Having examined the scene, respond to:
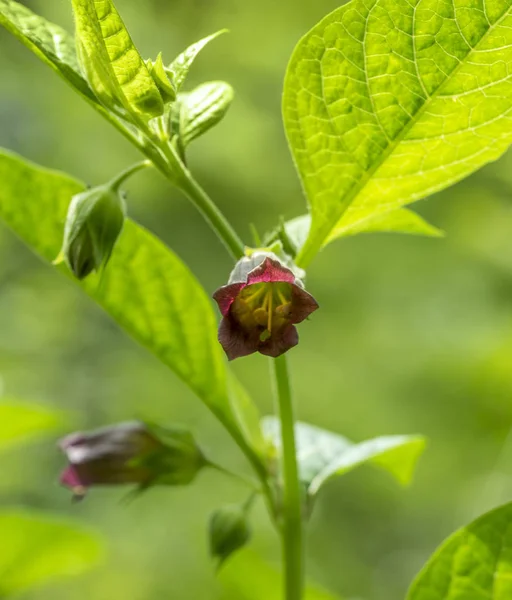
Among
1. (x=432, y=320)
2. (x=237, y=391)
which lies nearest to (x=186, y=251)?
(x=432, y=320)

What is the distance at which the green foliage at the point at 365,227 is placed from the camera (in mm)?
1045

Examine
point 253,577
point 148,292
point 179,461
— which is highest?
point 148,292

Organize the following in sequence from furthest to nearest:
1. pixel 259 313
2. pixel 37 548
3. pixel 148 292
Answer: pixel 37 548 → pixel 148 292 → pixel 259 313

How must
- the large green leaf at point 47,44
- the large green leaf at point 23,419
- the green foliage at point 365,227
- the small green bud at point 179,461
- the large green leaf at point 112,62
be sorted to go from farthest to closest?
the large green leaf at point 23,419
the small green bud at point 179,461
the green foliage at point 365,227
the large green leaf at point 47,44
the large green leaf at point 112,62

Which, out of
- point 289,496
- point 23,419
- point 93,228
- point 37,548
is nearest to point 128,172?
point 93,228

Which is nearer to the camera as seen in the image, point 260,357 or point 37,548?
point 37,548

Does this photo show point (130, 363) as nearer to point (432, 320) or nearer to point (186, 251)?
point (186, 251)

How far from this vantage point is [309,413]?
14.3 feet

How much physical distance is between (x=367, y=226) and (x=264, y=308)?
0.63 ft

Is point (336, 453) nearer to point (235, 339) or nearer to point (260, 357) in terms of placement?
point (235, 339)

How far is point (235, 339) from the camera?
36.5 inches

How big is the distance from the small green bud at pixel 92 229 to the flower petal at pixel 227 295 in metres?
0.16

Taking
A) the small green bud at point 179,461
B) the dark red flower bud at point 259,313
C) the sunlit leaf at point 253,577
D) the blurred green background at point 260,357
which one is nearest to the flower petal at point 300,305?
the dark red flower bud at point 259,313

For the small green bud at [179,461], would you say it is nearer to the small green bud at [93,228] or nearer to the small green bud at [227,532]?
the small green bud at [227,532]
